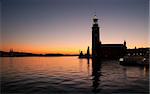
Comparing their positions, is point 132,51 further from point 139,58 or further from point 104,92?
point 104,92

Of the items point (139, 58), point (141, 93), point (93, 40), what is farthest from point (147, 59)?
point (93, 40)

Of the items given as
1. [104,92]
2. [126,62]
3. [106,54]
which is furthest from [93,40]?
[104,92]

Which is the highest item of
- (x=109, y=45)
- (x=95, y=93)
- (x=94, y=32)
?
(x=94, y=32)

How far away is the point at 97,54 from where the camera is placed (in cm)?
13638

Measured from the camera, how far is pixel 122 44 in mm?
152250

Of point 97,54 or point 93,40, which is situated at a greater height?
point 93,40

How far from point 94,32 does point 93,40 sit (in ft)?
21.2

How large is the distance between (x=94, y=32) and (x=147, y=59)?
7592 cm

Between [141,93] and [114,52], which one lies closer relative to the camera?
[141,93]

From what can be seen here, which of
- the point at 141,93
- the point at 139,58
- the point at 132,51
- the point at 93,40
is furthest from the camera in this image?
the point at 132,51

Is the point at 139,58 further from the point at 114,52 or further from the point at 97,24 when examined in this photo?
the point at 114,52

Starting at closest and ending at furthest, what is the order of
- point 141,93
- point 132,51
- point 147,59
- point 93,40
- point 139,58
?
1. point 141,93
2. point 147,59
3. point 139,58
4. point 93,40
5. point 132,51

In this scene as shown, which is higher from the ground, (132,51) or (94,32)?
(94,32)

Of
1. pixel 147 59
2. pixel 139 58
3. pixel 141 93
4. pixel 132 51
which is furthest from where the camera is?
pixel 132 51
